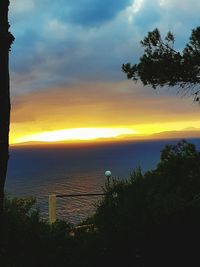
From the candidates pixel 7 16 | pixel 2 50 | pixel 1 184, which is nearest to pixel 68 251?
pixel 1 184

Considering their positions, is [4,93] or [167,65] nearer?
[4,93]

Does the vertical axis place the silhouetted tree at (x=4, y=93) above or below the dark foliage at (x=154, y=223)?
above

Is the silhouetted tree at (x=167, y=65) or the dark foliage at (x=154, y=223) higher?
the silhouetted tree at (x=167, y=65)

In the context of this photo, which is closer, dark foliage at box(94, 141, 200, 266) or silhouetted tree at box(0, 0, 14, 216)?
silhouetted tree at box(0, 0, 14, 216)

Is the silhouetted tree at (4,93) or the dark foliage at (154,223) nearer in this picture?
the silhouetted tree at (4,93)

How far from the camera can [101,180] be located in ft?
440

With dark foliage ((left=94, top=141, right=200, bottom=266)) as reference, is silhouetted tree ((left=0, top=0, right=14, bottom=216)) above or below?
above

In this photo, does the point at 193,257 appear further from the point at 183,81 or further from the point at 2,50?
the point at 183,81

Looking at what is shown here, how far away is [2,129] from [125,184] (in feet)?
11.2

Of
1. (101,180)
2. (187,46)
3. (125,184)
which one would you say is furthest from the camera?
(101,180)

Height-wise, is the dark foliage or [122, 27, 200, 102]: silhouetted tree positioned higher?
[122, 27, 200, 102]: silhouetted tree

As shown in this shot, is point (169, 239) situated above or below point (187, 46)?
below

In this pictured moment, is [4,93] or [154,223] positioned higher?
[4,93]

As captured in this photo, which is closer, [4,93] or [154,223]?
[4,93]
